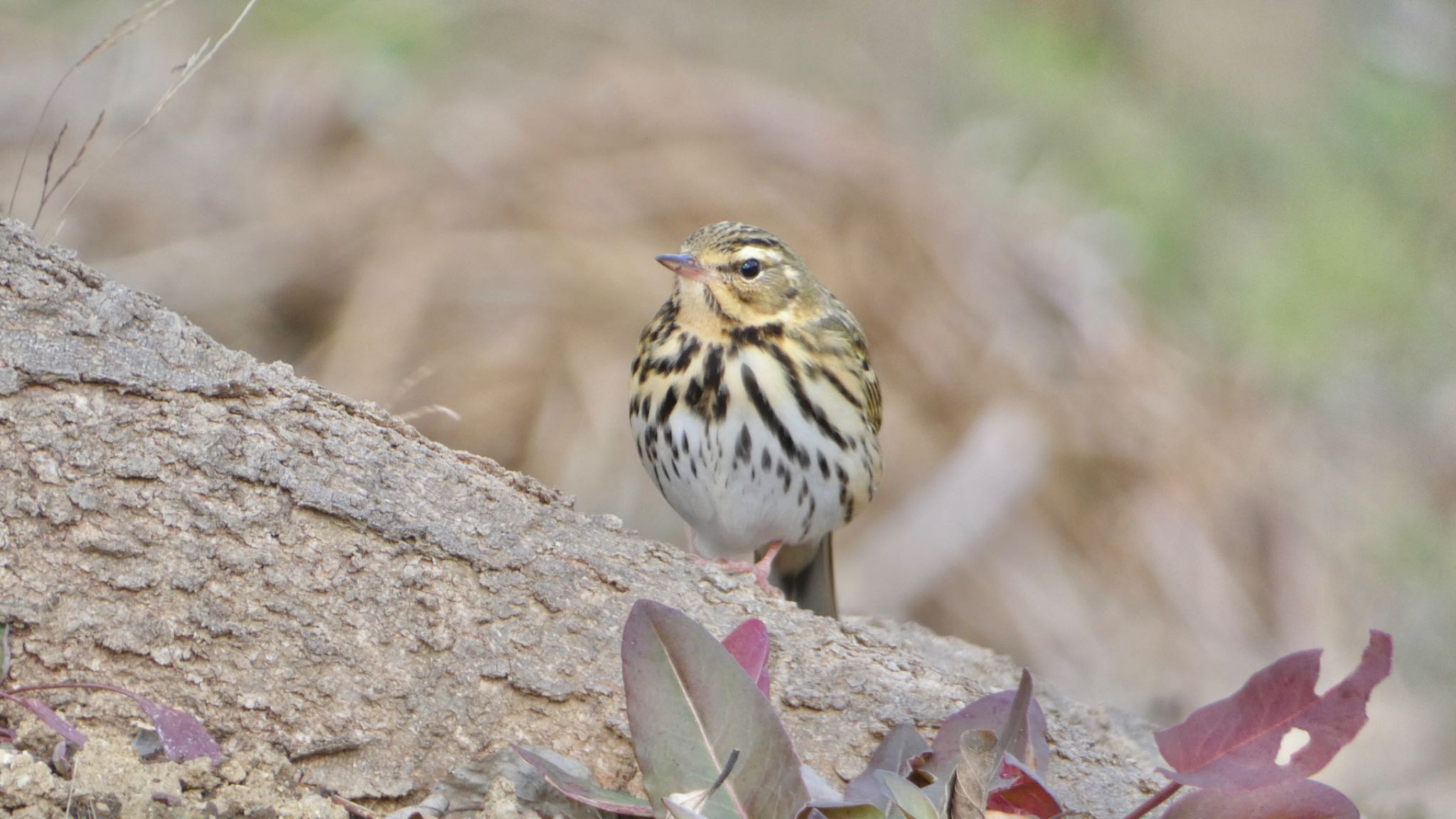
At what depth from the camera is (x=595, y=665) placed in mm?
2359

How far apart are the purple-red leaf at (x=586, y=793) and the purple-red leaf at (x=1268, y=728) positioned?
0.73m

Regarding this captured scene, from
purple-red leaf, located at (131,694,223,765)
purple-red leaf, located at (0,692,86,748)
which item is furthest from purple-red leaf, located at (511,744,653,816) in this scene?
purple-red leaf, located at (0,692,86,748)

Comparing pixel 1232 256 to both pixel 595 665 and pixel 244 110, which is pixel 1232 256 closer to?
pixel 244 110

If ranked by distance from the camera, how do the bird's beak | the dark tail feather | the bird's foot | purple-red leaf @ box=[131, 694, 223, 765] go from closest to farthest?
1. purple-red leaf @ box=[131, 694, 223, 765]
2. the bird's foot
3. the bird's beak
4. the dark tail feather

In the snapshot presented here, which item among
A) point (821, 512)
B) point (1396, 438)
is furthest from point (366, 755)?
point (1396, 438)

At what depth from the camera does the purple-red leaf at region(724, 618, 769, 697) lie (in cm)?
219

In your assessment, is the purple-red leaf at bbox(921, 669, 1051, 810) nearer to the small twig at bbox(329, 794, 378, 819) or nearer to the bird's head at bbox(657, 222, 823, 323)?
the small twig at bbox(329, 794, 378, 819)

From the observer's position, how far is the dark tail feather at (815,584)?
4461 mm

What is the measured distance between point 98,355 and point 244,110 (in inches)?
227

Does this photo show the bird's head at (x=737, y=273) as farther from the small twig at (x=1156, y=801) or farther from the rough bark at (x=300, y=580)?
the small twig at (x=1156, y=801)

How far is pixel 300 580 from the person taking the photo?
2.29m

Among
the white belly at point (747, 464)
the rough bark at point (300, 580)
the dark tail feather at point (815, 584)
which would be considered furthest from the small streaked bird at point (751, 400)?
the rough bark at point (300, 580)

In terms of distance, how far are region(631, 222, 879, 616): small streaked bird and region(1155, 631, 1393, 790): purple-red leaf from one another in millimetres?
1708

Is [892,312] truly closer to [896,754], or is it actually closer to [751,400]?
[751,400]
